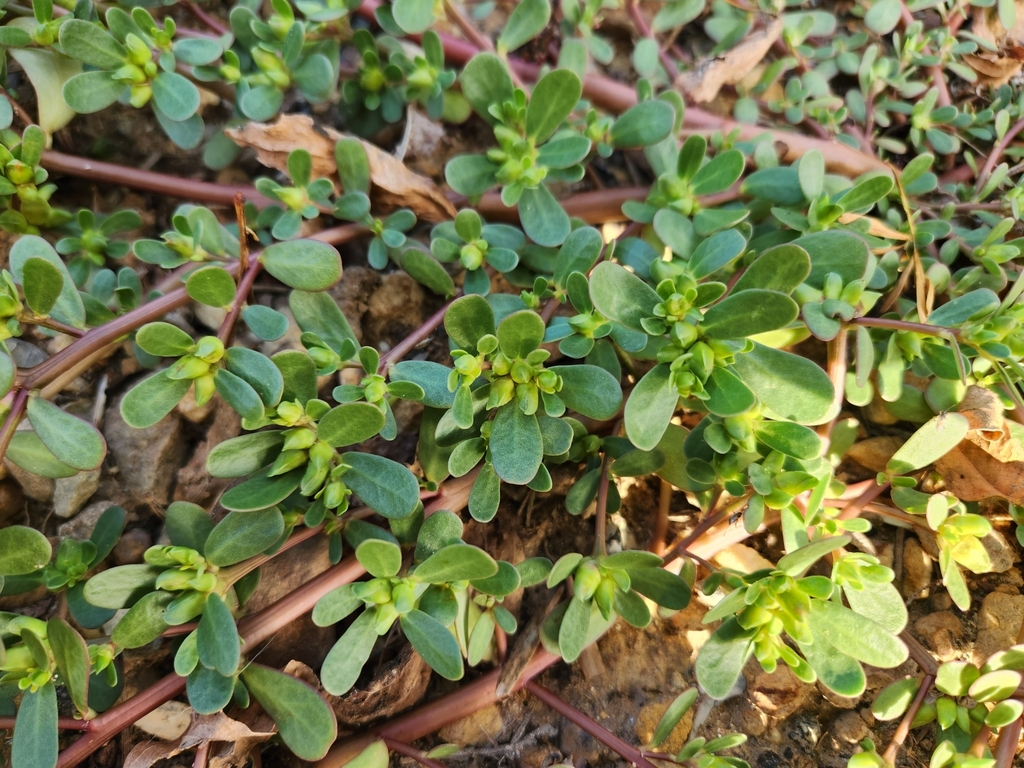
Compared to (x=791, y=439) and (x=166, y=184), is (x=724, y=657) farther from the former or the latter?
(x=166, y=184)

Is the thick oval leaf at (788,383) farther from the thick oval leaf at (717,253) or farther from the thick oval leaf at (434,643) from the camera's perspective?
the thick oval leaf at (434,643)

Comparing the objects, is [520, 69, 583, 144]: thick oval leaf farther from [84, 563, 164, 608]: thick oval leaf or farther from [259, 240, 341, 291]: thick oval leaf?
[84, 563, 164, 608]: thick oval leaf

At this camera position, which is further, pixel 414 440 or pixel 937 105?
pixel 937 105

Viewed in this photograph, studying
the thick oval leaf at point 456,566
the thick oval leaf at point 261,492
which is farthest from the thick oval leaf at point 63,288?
the thick oval leaf at point 456,566

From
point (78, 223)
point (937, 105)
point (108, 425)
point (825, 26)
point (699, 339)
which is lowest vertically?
point (108, 425)

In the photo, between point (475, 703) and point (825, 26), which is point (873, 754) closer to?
point (475, 703)

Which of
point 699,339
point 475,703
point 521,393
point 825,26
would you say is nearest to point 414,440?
point 521,393
